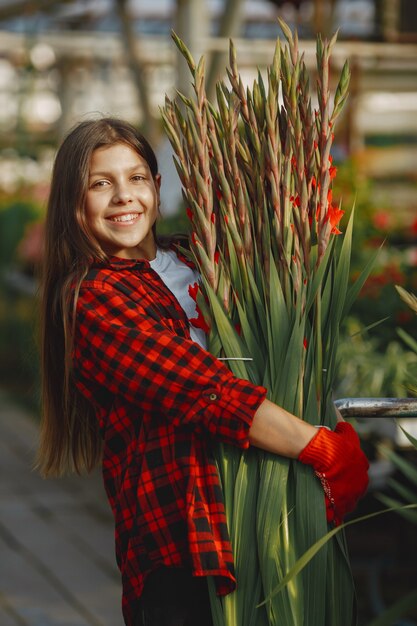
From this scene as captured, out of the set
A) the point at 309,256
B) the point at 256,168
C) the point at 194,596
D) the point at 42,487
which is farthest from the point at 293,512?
the point at 42,487

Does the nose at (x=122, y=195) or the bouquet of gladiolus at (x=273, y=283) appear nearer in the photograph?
the bouquet of gladiolus at (x=273, y=283)

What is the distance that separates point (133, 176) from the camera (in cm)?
202

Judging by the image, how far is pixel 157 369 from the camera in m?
1.81

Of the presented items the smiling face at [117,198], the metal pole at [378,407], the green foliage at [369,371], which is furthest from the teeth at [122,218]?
the green foliage at [369,371]

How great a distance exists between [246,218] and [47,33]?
31.8ft

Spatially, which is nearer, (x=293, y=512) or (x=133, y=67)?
(x=293, y=512)

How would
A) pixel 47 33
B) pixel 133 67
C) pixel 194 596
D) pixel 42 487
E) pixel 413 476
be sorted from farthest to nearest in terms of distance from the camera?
1. pixel 47 33
2. pixel 133 67
3. pixel 42 487
4. pixel 194 596
5. pixel 413 476

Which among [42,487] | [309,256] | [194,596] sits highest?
[309,256]

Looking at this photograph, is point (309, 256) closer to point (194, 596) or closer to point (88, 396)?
point (88, 396)

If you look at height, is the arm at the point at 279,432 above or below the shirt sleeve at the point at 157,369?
below

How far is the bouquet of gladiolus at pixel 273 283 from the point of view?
1.79 metres

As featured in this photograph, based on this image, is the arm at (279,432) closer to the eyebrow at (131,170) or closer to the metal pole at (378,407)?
the metal pole at (378,407)

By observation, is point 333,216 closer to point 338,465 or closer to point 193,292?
point 193,292

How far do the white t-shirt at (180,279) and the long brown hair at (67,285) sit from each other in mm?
126
